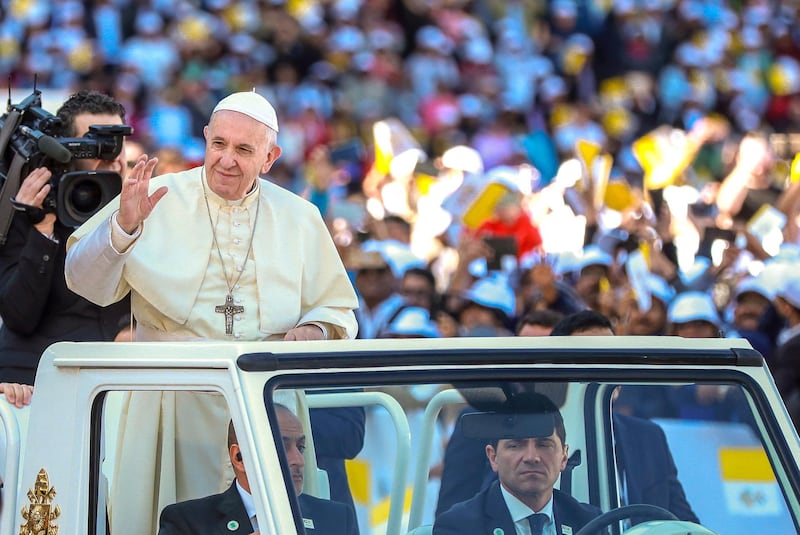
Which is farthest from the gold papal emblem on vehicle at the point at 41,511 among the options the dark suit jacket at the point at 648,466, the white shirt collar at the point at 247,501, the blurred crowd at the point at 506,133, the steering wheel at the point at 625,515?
the blurred crowd at the point at 506,133

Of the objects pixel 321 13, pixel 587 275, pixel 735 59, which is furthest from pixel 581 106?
pixel 587 275

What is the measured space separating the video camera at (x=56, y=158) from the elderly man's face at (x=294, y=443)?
1.99 metres

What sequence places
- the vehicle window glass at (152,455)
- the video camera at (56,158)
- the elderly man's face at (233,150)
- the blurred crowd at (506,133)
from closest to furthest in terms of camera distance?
the vehicle window glass at (152,455) → the elderly man's face at (233,150) → the video camera at (56,158) → the blurred crowd at (506,133)

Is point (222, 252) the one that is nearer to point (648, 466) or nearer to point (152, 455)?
point (152, 455)

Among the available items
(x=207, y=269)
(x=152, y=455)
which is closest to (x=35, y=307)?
(x=207, y=269)

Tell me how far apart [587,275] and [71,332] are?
511 centimetres

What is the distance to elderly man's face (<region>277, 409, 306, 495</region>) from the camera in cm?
327

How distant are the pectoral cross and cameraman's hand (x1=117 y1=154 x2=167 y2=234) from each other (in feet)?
1.35

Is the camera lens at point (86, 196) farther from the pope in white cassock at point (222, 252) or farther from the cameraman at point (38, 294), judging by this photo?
the pope in white cassock at point (222, 252)

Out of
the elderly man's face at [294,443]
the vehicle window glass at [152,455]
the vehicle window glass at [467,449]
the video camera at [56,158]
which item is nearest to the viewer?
the elderly man's face at [294,443]

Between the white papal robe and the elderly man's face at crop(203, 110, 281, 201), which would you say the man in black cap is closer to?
the white papal robe

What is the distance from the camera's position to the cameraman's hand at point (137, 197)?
13.7 ft

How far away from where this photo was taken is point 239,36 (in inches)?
768

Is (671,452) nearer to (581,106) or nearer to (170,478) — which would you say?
(170,478)
